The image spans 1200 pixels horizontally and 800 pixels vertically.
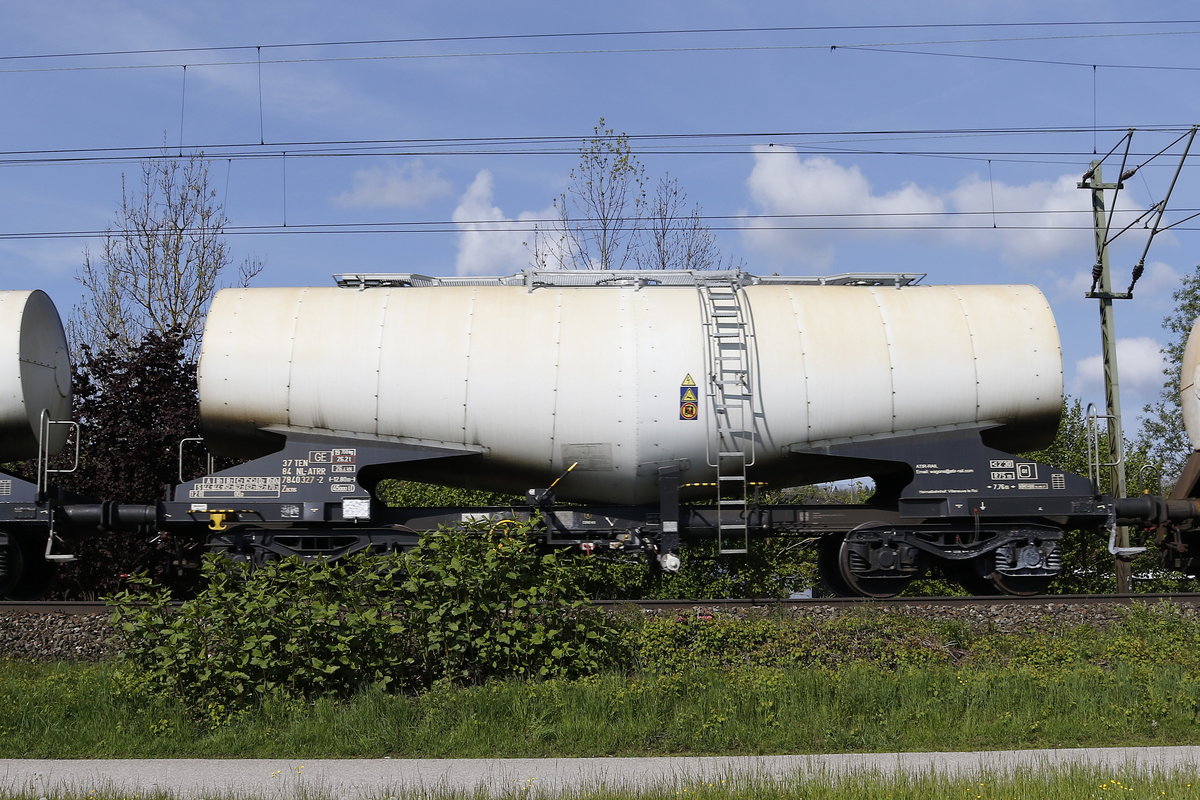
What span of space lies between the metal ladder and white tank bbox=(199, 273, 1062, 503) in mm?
23

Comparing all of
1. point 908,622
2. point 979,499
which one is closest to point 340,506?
point 908,622

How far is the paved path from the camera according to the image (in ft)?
22.2

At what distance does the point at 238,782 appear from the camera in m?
6.99

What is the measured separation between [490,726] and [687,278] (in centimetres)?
693

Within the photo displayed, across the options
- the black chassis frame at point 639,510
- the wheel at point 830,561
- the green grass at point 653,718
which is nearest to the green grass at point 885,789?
the green grass at point 653,718

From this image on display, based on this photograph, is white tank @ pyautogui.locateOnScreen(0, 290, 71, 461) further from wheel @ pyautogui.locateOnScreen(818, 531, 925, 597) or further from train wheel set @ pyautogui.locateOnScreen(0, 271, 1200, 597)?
wheel @ pyautogui.locateOnScreen(818, 531, 925, 597)

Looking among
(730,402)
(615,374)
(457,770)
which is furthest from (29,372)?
(457,770)

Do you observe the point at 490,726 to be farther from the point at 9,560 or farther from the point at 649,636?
the point at 9,560

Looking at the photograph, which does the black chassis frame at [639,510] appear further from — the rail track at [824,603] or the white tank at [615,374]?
the rail track at [824,603]

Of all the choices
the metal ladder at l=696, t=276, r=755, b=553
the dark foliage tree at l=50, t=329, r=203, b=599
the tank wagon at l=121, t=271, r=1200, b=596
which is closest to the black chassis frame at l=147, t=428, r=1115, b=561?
the tank wagon at l=121, t=271, r=1200, b=596

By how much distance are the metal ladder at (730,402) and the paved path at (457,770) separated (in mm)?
4805

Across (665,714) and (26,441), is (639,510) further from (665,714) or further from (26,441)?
(26,441)

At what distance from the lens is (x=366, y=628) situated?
902cm

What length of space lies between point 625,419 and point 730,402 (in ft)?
4.04
